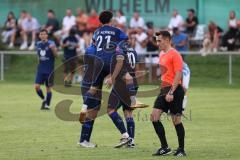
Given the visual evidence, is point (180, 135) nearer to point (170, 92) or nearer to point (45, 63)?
point (170, 92)

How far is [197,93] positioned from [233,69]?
4.65 meters

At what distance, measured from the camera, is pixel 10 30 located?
3825cm

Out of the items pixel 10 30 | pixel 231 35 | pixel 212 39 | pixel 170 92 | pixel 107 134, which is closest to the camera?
→ pixel 170 92

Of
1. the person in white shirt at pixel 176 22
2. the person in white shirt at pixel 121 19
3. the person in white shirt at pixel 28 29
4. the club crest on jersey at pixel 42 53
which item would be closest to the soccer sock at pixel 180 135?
the club crest on jersey at pixel 42 53

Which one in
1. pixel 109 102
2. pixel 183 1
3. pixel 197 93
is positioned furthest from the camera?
pixel 183 1

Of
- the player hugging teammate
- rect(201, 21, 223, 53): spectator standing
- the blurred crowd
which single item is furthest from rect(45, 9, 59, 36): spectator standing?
the player hugging teammate

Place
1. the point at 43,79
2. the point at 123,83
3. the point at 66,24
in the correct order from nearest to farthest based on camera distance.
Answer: the point at 123,83 → the point at 43,79 → the point at 66,24

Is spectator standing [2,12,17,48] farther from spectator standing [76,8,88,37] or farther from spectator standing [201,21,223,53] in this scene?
spectator standing [201,21,223,53]

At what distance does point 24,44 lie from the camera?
37.7 metres

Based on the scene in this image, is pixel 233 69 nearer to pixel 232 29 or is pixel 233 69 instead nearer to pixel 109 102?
pixel 232 29

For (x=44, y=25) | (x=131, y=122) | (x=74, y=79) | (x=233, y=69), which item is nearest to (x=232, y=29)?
(x=233, y=69)

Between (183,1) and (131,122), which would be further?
(183,1)

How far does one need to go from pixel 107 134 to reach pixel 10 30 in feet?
72.8

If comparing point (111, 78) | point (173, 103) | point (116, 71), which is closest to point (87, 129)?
point (111, 78)
